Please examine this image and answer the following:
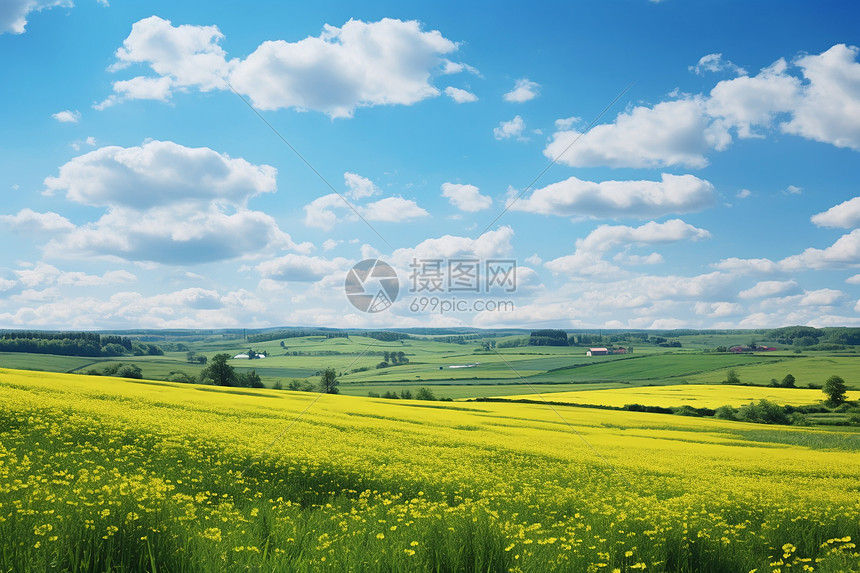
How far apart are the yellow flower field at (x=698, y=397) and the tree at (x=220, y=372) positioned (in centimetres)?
4457

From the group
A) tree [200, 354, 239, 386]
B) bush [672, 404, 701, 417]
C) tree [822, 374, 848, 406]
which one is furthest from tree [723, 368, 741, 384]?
tree [200, 354, 239, 386]

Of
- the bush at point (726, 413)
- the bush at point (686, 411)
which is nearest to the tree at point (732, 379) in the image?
the bush at point (726, 413)

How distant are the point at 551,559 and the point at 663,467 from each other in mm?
13962

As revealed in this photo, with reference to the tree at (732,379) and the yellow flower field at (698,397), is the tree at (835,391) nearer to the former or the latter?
the yellow flower field at (698,397)

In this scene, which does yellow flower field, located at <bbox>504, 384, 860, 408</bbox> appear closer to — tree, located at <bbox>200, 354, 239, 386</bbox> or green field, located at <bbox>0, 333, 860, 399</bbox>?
green field, located at <bbox>0, 333, 860, 399</bbox>

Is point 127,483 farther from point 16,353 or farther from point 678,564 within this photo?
point 16,353

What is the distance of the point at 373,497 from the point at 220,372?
243 feet

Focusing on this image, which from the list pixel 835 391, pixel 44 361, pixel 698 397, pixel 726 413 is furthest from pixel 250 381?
pixel 835 391

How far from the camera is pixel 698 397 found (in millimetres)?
71438

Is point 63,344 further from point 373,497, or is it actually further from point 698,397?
point 373,497

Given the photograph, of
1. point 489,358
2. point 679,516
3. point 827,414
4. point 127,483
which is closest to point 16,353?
point 489,358

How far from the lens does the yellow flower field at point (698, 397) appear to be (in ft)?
215

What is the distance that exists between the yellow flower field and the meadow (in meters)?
40.7

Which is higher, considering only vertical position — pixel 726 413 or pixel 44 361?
pixel 44 361
